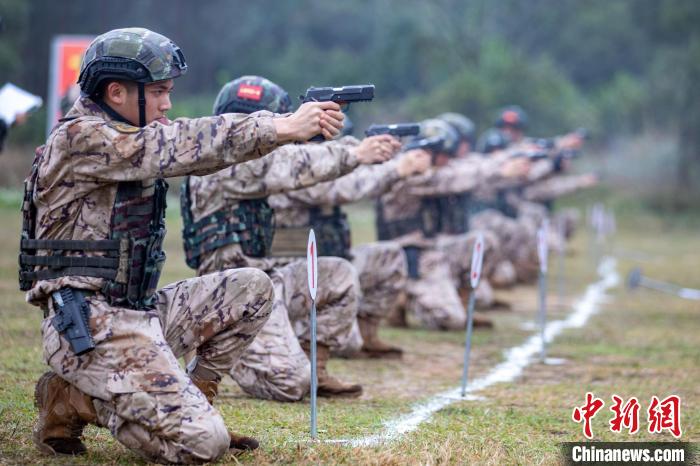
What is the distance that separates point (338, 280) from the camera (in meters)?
9.00

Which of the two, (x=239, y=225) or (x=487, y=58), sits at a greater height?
(x=487, y=58)

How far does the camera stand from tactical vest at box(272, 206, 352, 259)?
32.4 ft

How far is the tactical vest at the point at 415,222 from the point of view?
1430 cm

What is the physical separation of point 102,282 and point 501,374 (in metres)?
5.14

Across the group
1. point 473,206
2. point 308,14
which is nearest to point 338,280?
point 473,206

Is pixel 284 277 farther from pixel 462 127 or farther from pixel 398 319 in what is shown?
pixel 462 127

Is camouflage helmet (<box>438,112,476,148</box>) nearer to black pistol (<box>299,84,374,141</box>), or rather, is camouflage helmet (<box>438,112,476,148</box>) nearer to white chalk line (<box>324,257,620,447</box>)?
white chalk line (<box>324,257,620,447</box>)

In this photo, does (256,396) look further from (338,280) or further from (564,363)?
(564,363)

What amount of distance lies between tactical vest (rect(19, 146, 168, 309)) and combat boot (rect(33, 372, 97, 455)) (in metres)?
0.51

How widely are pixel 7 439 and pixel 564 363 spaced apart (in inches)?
239

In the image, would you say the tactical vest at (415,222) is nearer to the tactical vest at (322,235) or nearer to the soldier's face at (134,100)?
the tactical vest at (322,235)

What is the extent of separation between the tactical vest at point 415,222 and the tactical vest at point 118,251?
308 inches

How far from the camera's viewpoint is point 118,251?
6.15 meters

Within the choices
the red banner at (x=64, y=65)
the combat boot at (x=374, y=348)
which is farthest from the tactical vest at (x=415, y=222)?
the red banner at (x=64, y=65)
